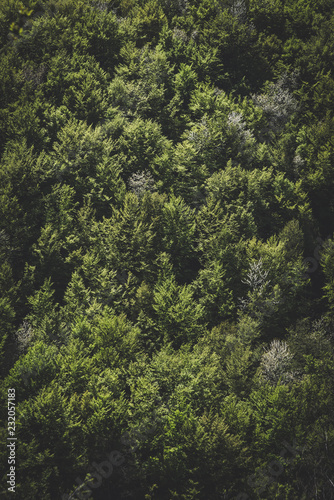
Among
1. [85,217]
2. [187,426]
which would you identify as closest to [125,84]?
[85,217]

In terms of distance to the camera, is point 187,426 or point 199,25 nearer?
point 187,426

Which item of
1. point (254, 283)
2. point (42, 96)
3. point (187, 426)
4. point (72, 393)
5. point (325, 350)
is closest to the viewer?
point (187, 426)

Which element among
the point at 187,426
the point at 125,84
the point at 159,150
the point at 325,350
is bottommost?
the point at 187,426

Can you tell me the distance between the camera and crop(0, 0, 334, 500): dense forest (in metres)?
24.7

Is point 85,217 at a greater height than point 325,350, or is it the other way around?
point 325,350

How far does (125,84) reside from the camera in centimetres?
4603

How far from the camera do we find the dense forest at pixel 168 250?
24.7m

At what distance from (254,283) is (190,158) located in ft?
47.9

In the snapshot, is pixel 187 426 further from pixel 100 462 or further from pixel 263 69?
pixel 263 69

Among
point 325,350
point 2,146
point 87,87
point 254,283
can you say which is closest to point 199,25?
point 87,87

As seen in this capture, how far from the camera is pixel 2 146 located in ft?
132

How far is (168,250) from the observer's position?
1430 inches

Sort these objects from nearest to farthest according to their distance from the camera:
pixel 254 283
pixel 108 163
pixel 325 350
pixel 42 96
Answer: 1. pixel 325 350
2. pixel 254 283
3. pixel 108 163
4. pixel 42 96

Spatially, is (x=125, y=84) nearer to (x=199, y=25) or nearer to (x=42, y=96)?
(x=42, y=96)
